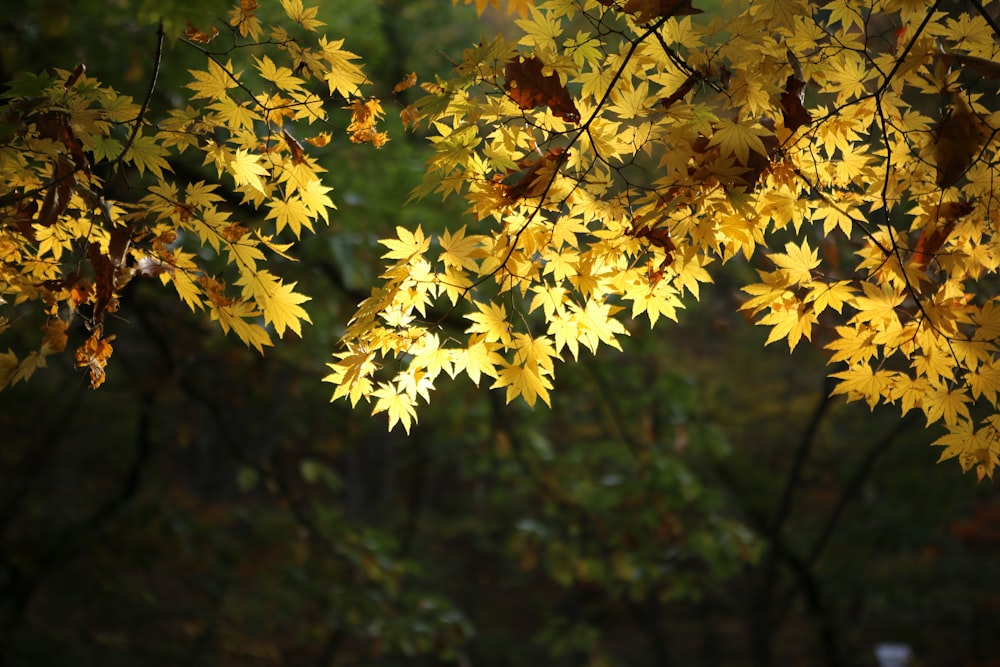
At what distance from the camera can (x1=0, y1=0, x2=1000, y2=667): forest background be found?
5.16 meters

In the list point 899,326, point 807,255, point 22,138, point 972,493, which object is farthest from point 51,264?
point 972,493

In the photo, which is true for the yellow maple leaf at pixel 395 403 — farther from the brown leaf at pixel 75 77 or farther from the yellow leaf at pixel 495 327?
the brown leaf at pixel 75 77

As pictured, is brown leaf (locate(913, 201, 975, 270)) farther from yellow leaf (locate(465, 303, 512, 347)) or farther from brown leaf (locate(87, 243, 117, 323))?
brown leaf (locate(87, 243, 117, 323))

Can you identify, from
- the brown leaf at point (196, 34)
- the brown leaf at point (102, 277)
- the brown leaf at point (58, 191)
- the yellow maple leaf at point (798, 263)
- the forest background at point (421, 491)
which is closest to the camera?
the brown leaf at point (58, 191)

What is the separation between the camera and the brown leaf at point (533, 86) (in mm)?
1615

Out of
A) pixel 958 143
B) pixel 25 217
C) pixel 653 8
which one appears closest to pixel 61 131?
pixel 25 217

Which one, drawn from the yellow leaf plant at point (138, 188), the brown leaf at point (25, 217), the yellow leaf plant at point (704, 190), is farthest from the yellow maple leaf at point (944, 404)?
the brown leaf at point (25, 217)

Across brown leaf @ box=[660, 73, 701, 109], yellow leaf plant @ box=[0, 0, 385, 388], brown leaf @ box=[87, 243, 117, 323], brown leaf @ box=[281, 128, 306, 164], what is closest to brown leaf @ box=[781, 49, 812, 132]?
brown leaf @ box=[660, 73, 701, 109]

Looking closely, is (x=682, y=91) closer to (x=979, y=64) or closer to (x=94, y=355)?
(x=979, y=64)

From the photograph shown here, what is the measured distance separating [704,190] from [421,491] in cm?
724

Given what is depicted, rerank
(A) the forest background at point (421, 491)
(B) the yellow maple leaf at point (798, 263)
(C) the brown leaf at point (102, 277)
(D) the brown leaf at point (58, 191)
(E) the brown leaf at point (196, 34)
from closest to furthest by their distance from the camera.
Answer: (D) the brown leaf at point (58, 191)
(C) the brown leaf at point (102, 277)
(B) the yellow maple leaf at point (798, 263)
(E) the brown leaf at point (196, 34)
(A) the forest background at point (421, 491)

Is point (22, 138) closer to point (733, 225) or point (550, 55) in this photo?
point (550, 55)

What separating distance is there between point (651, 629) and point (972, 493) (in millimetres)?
3644

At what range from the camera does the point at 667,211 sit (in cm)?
155
